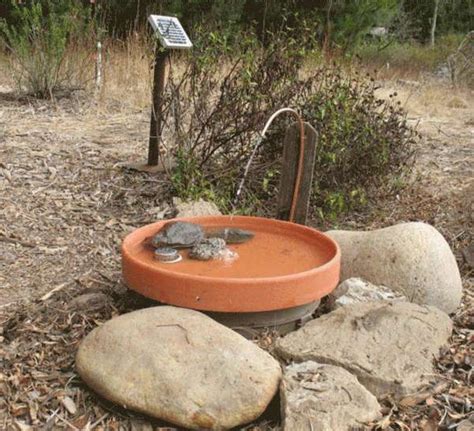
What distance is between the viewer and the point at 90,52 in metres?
8.60

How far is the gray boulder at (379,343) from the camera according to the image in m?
2.62

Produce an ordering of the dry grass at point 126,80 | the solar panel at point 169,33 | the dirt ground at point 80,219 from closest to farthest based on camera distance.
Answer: the dirt ground at point 80,219
the solar panel at point 169,33
the dry grass at point 126,80

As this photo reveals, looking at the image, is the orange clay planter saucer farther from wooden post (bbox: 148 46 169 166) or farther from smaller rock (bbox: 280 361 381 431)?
wooden post (bbox: 148 46 169 166)

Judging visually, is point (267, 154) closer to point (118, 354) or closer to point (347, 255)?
point (347, 255)

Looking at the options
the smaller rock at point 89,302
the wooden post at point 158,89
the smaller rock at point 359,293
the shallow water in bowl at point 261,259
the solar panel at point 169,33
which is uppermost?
the solar panel at point 169,33

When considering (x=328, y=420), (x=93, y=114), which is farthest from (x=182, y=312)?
(x=93, y=114)

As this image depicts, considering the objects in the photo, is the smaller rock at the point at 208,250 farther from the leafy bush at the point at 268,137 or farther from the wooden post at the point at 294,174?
the leafy bush at the point at 268,137

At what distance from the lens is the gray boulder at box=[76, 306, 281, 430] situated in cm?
238

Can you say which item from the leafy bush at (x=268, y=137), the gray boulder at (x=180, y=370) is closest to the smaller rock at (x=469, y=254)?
the leafy bush at (x=268, y=137)

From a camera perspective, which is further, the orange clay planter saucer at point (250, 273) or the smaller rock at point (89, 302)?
the smaller rock at point (89, 302)

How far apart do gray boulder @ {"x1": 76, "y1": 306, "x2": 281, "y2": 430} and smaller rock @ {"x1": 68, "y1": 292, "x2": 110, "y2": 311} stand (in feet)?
1.70

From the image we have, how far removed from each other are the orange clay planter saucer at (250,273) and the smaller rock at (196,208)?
619mm

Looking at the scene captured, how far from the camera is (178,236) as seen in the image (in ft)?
10.8

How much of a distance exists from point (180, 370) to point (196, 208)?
6.34 ft
